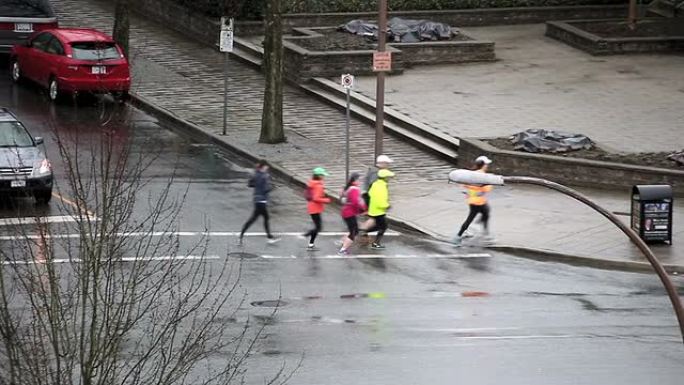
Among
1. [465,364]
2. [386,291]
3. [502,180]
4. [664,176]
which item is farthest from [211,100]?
[502,180]

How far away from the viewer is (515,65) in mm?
37156

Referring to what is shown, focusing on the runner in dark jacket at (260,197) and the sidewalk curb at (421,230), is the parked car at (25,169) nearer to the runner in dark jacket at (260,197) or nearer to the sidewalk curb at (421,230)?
the runner in dark jacket at (260,197)

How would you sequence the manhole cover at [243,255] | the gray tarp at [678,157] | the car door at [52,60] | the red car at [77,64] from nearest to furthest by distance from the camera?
the manhole cover at [243,255] < the gray tarp at [678,157] < the red car at [77,64] < the car door at [52,60]

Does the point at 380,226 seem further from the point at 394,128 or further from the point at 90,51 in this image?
the point at 90,51

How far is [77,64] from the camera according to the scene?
31828 mm

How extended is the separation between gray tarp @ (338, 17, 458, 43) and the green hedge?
7.00 ft

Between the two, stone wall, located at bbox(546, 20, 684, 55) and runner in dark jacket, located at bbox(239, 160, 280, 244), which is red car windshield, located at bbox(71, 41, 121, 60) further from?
stone wall, located at bbox(546, 20, 684, 55)

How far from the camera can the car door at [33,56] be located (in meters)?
33.3

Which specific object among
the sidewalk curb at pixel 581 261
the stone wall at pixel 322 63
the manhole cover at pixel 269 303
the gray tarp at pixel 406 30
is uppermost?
the gray tarp at pixel 406 30

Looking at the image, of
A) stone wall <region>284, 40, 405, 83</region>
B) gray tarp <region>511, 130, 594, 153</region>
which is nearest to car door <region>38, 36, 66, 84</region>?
stone wall <region>284, 40, 405, 83</region>

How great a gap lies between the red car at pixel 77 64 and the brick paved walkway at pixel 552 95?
19.4 feet

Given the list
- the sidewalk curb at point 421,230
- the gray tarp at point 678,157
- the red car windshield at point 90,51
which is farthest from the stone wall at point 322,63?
the gray tarp at point 678,157

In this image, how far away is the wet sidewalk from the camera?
23.5 m

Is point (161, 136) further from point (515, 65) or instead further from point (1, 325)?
point (1, 325)
